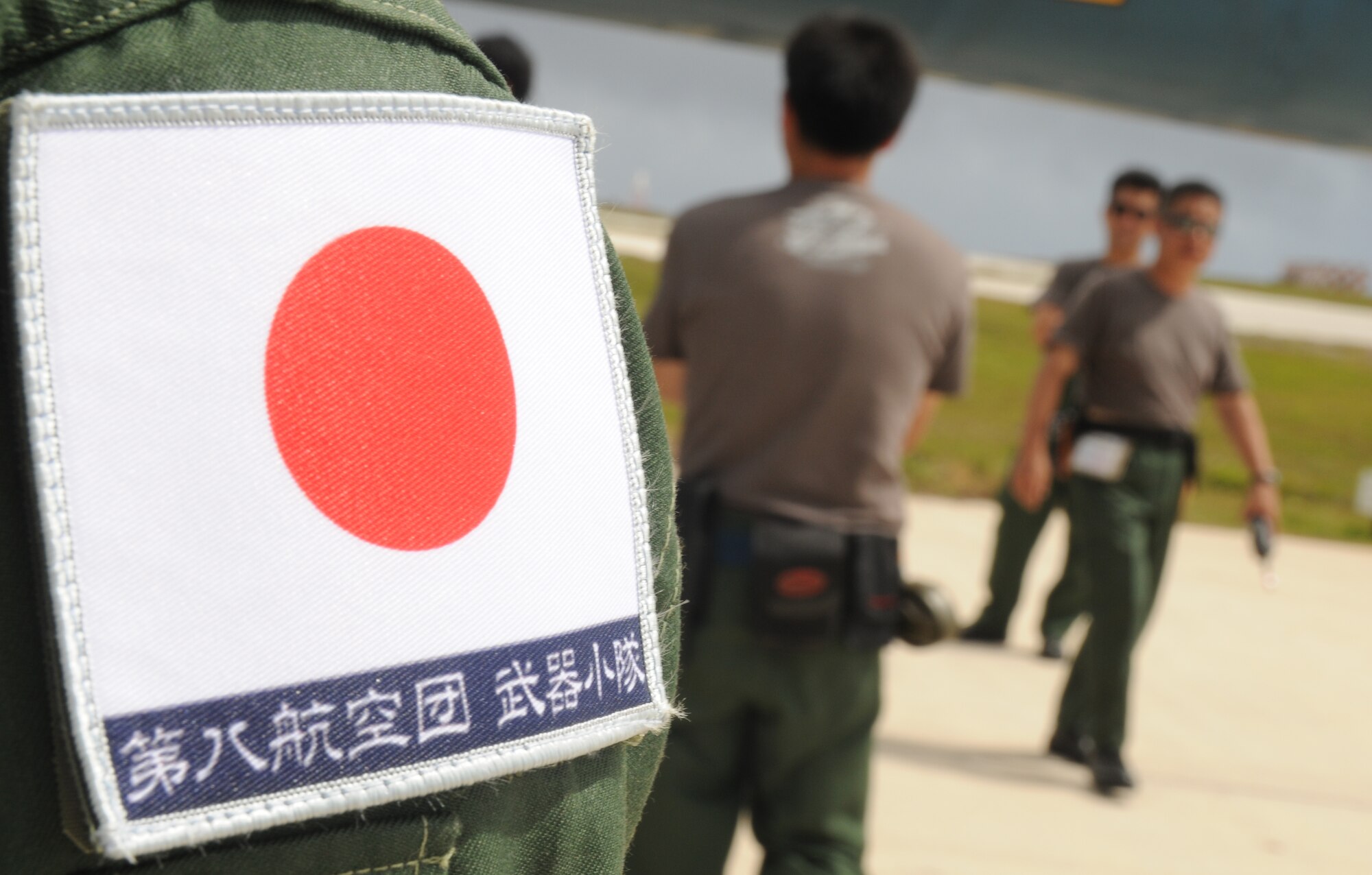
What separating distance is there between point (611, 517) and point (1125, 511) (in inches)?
129

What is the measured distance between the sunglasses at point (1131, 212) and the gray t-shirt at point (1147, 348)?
3.63 feet

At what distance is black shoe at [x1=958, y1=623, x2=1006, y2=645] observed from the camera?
5266 mm

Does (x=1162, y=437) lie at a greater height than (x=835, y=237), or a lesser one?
lesser

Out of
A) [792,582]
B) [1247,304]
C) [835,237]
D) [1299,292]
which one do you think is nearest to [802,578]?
[792,582]

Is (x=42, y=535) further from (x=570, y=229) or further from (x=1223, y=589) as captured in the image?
(x=1223, y=589)

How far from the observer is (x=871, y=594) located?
2242 millimetres

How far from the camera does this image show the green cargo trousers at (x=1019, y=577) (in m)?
5.04

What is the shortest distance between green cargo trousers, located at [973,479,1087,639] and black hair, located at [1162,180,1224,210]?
1.47 meters

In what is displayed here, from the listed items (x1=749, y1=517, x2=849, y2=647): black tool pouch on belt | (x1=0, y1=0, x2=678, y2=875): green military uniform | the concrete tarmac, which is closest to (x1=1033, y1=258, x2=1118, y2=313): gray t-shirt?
the concrete tarmac

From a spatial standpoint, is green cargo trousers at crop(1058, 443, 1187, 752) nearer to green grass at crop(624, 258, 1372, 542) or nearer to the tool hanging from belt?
green grass at crop(624, 258, 1372, 542)

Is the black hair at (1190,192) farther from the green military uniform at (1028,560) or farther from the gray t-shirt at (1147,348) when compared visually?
the green military uniform at (1028,560)

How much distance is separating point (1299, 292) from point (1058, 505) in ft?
188

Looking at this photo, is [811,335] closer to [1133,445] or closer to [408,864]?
[408,864]

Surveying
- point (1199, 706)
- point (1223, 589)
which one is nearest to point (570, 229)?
point (1199, 706)
